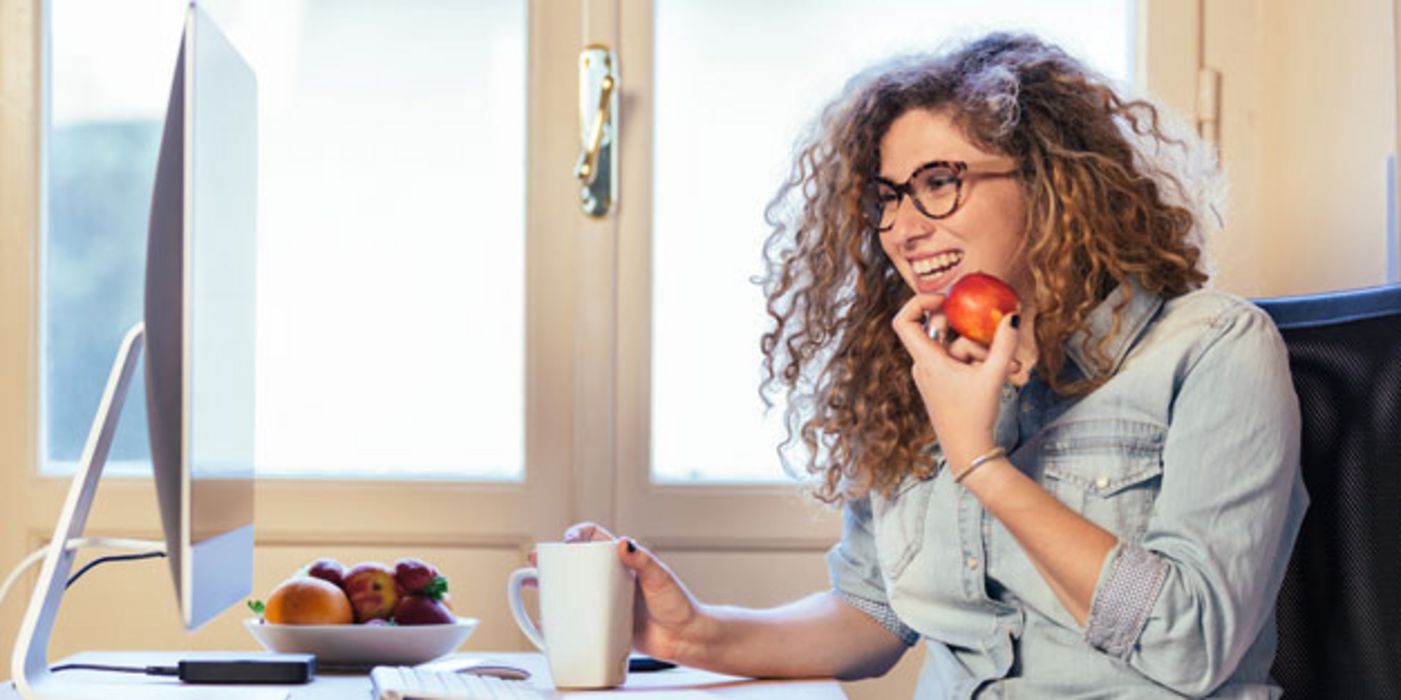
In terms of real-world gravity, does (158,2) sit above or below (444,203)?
above

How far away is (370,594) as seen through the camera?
62.1 inches

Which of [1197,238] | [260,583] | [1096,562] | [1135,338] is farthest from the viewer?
[260,583]

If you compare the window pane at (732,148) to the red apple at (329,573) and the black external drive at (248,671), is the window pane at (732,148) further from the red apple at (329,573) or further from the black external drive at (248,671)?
the black external drive at (248,671)

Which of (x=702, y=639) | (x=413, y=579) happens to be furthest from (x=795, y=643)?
(x=413, y=579)

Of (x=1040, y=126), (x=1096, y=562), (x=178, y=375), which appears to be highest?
(x=1040, y=126)

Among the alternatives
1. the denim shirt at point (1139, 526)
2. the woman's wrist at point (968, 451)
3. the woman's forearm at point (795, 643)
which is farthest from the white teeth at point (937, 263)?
the woman's forearm at point (795, 643)

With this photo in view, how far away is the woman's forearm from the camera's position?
1.53 metres

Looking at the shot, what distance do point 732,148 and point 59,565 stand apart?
4.79ft

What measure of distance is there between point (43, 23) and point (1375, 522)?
6.70 ft

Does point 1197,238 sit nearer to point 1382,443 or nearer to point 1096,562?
point 1382,443

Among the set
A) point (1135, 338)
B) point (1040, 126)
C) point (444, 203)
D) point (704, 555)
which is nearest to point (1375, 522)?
point (1135, 338)

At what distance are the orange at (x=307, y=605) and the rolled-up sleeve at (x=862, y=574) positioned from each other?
52cm

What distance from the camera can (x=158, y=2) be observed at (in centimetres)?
249

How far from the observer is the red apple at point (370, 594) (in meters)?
1.58
